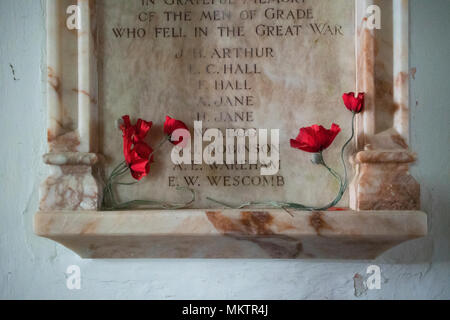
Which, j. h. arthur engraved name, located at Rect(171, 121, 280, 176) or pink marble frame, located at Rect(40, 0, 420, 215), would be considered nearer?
pink marble frame, located at Rect(40, 0, 420, 215)

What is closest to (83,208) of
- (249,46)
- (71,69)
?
(71,69)

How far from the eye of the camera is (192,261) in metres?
2.15

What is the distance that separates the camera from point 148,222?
71.4 inches

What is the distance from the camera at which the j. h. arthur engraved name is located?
2.01 metres

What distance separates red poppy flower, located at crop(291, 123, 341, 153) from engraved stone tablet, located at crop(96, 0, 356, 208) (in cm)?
11

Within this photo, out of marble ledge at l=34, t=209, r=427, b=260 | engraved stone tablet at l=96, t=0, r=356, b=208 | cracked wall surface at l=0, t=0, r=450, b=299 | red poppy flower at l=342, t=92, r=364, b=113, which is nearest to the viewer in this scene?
marble ledge at l=34, t=209, r=427, b=260

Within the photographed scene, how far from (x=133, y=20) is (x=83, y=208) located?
3.08 ft

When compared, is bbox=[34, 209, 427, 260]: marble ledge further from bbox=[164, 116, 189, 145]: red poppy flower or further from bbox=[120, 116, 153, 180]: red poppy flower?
bbox=[164, 116, 189, 145]: red poppy flower

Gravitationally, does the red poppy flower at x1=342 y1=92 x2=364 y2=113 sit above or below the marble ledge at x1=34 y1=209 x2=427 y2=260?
above

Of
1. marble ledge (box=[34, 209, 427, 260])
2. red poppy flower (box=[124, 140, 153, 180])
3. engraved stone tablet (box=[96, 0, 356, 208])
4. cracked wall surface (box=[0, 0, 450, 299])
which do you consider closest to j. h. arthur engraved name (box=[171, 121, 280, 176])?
engraved stone tablet (box=[96, 0, 356, 208])

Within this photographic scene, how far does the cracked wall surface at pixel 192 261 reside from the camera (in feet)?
7.02

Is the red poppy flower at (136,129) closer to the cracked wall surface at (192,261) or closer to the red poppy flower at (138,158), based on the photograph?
the red poppy flower at (138,158)

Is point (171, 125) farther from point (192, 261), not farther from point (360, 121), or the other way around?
point (360, 121)

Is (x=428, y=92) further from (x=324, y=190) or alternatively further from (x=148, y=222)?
(x=148, y=222)
